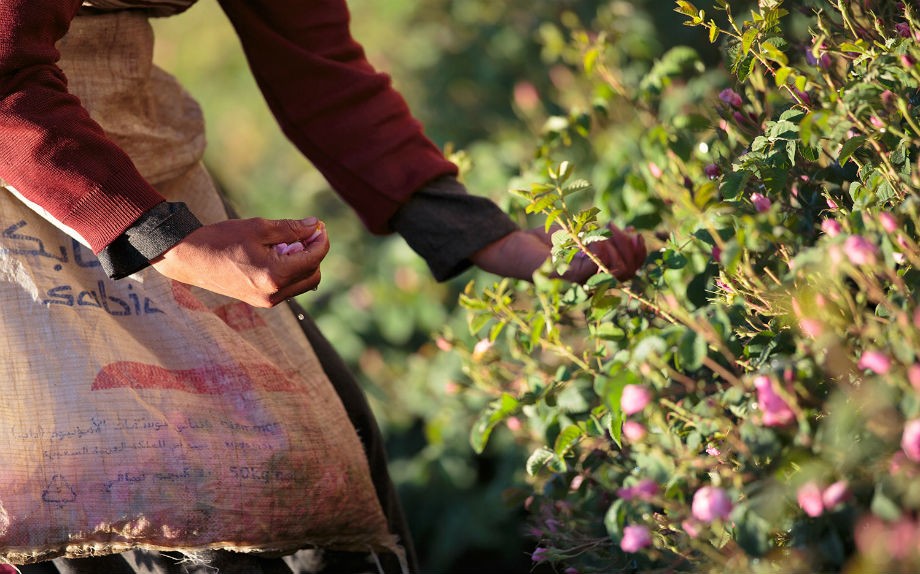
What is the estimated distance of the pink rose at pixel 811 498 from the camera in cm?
93

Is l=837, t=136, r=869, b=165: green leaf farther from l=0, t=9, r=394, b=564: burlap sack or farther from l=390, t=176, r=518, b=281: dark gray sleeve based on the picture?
l=0, t=9, r=394, b=564: burlap sack

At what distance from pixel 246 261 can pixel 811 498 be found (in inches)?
26.5

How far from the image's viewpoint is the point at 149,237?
1245 millimetres

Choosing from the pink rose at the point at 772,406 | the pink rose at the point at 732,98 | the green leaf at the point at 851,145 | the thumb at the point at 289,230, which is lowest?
the thumb at the point at 289,230

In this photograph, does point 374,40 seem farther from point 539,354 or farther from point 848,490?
point 848,490

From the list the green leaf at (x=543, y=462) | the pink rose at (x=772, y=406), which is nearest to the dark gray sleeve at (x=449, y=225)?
the green leaf at (x=543, y=462)

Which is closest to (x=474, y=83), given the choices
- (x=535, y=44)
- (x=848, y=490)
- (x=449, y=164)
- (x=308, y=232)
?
(x=535, y=44)

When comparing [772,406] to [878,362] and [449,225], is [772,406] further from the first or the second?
[449,225]

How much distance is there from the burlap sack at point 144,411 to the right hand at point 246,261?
23 centimetres

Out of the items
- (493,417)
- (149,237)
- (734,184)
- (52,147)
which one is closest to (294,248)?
(149,237)

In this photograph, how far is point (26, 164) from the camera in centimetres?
122

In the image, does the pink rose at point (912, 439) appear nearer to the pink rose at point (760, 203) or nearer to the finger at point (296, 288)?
the pink rose at point (760, 203)

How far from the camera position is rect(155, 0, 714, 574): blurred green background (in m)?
2.90

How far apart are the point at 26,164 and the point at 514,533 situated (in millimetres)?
2094
